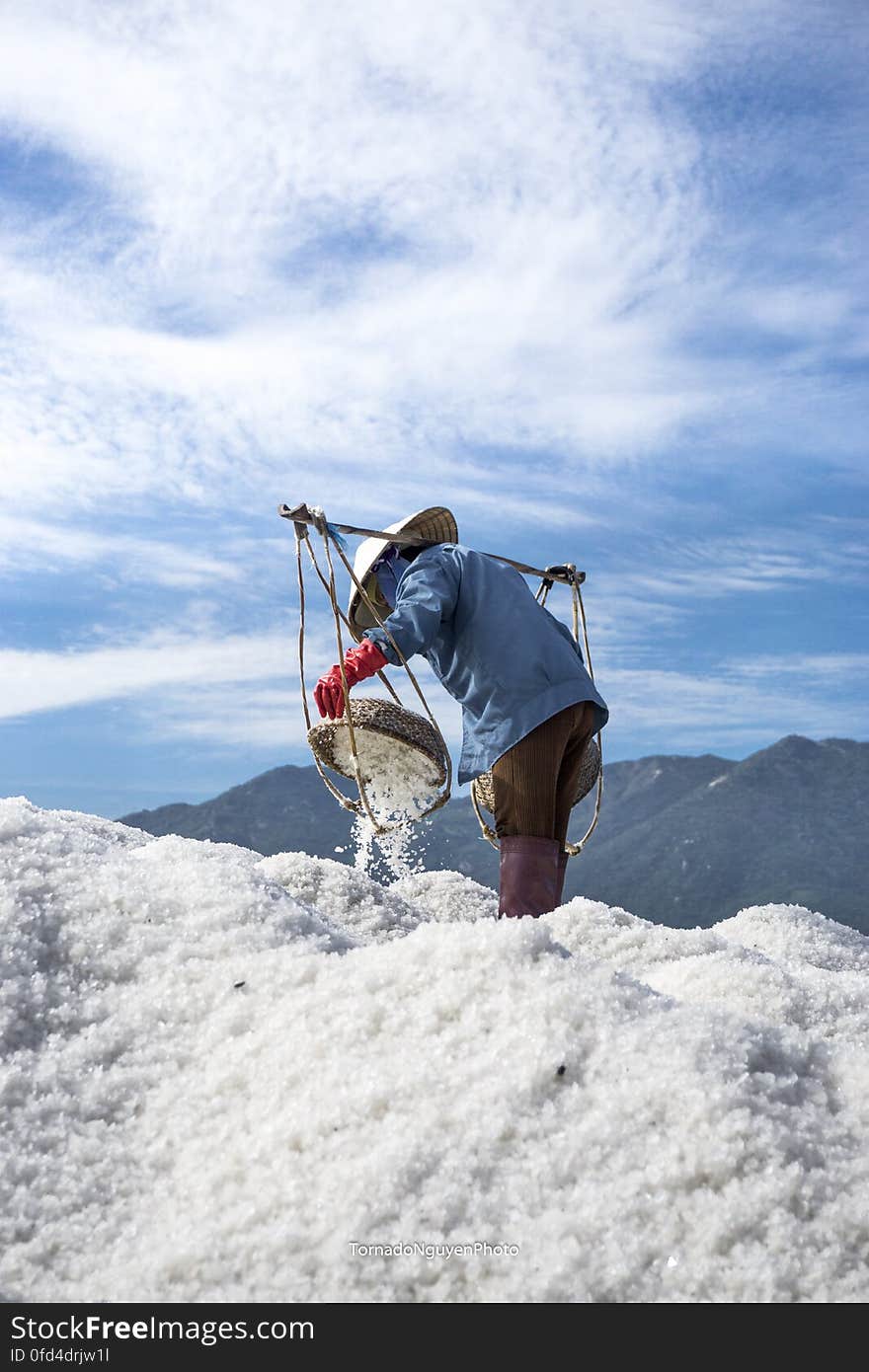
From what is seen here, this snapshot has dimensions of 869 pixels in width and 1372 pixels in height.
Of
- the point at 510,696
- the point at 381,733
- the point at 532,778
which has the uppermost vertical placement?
the point at 510,696

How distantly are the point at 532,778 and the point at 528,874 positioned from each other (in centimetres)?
36

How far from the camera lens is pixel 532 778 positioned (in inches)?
160

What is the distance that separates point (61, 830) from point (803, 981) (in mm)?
2368

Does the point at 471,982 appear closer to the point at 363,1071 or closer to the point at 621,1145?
the point at 363,1071

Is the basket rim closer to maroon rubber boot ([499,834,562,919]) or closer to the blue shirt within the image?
the blue shirt

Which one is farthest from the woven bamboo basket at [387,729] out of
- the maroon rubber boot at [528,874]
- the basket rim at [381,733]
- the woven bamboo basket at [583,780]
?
the woven bamboo basket at [583,780]

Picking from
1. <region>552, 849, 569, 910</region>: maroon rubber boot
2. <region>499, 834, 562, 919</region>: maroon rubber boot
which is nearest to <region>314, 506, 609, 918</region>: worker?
<region>499, 834, 562, 919</region>: maroon rubber boot

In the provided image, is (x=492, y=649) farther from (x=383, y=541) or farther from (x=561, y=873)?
(x=561, y=873)

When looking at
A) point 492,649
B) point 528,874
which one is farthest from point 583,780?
point 492,649

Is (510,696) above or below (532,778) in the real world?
above

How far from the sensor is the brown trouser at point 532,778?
405 cm

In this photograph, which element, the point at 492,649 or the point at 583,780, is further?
the point at 583,780

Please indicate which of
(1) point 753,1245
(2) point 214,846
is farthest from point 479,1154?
(2) point 214,846

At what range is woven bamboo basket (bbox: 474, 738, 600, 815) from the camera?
448 centimetres
